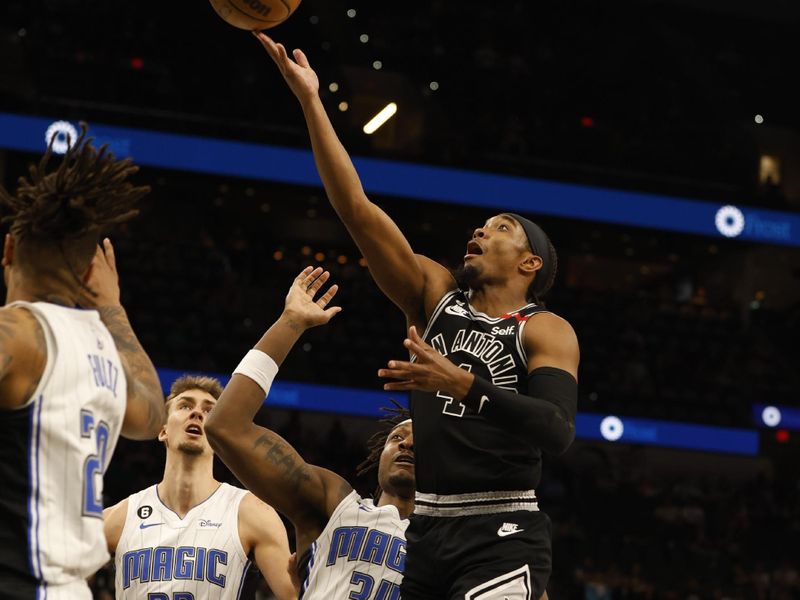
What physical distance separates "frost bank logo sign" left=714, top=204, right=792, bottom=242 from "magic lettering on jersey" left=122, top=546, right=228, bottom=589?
51.3 ft

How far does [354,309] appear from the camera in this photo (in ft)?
56.3

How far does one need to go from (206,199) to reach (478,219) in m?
5.21

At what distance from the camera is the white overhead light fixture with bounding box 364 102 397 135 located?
20.0m

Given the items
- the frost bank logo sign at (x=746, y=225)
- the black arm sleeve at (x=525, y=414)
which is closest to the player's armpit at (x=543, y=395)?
the black arm sleeve at (x=525, y=414)

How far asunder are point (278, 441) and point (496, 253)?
1.08 metres

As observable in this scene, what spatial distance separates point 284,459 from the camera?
428 centimetres

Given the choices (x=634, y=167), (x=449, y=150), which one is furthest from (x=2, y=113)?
(x=634, y=167)

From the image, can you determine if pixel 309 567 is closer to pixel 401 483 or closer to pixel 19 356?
pixel 401 483

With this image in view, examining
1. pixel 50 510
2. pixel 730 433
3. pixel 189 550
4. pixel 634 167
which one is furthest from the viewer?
pixel 634 167

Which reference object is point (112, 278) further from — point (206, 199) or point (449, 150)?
point (206, 199)

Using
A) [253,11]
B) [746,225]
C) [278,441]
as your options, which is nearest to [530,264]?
[278,441]

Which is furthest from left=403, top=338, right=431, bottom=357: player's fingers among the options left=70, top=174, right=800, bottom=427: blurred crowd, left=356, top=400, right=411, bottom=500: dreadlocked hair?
left=70, top=174, right=800, bottom=427: blurred crowd

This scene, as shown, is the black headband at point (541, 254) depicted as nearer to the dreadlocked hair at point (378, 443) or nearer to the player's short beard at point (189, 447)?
the dreadlocked hair at point (378, 443)

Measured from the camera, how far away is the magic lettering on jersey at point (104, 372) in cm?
275
